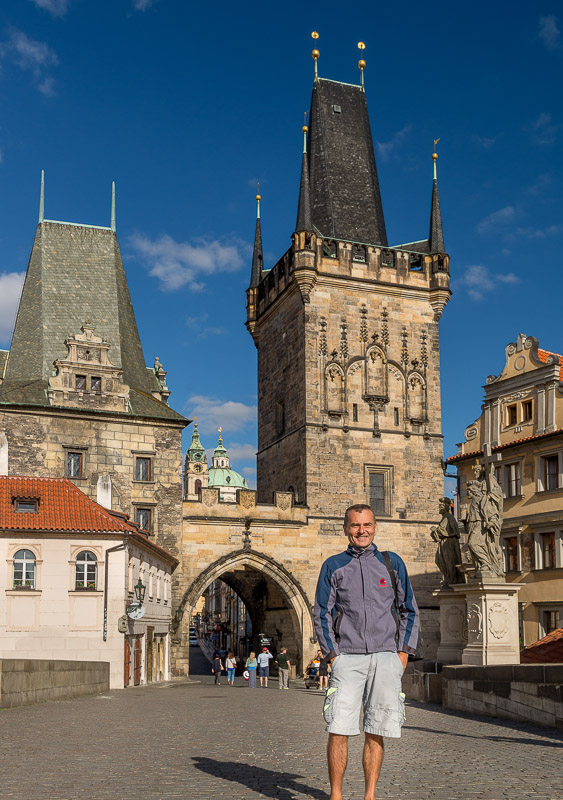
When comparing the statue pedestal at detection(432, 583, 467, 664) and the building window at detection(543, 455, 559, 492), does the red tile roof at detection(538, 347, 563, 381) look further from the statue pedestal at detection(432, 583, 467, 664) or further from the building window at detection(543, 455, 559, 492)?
the statue pedestal at detection(432, 583, 467, 664)

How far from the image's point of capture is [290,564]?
3816cm

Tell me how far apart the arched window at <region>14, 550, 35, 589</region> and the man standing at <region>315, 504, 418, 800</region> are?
21.2 meters

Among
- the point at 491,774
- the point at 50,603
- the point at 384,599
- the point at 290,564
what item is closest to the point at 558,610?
the point at 290,564

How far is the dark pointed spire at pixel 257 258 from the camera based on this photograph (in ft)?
155

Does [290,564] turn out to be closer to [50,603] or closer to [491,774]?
[50,603]

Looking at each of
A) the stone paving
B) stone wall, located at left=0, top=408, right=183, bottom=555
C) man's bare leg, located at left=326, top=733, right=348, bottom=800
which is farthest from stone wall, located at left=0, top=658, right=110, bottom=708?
stone wall, located at left=0, top=408, right=183, bottom=555

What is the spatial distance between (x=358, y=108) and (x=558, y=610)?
88.2 ft

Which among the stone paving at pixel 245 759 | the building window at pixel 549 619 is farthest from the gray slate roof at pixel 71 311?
the stone paving at pixel 245 759

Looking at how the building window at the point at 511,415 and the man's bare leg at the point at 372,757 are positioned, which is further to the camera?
the building window at the point at 511,415

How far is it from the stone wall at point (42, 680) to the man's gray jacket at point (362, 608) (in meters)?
8.89

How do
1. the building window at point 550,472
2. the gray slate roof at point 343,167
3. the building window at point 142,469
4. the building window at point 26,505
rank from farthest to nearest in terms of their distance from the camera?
the gray slate roof at point 343,167 < the building window at point 142,469 < the building window at point 550,472 < the building window at point 26,505

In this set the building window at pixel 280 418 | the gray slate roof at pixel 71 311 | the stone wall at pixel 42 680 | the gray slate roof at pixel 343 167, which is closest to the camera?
the stone wall at pixel 42 680

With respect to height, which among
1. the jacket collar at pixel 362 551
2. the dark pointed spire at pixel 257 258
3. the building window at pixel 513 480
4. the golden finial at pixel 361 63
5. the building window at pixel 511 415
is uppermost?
the golden finial at pixel 361 63

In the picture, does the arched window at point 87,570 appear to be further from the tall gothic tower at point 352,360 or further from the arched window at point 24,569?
the tall gothic tower at point 352,360
